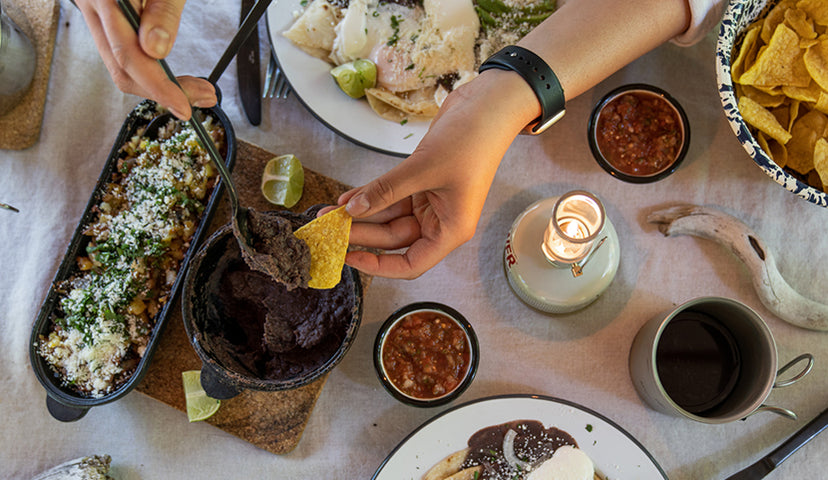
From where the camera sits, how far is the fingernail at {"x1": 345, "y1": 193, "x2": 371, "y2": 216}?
1196mm

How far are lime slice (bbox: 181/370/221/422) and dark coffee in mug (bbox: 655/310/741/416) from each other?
1.18 meters

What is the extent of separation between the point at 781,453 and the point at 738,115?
0.91 m

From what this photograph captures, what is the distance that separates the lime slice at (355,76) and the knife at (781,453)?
145 cm

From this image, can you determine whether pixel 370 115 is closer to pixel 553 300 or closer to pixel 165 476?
pixel 553 300

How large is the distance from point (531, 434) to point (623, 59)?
1.00 meters

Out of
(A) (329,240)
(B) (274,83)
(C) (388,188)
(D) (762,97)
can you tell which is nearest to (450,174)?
(C) (388,188)

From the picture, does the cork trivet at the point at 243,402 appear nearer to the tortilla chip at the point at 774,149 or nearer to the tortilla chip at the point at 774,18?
the tortilla chip at the point at 774,149

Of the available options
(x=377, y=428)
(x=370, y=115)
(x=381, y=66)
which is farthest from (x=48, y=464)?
(x=381, y=66)

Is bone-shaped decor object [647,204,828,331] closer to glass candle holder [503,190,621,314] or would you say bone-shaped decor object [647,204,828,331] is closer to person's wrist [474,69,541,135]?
glass candle holder [503,190,621,314]

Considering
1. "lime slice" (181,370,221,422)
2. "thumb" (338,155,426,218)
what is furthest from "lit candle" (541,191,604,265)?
"lime slice" (181,370,221,422)

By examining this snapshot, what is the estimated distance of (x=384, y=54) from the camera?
1628 mm

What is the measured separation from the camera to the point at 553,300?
1521mm

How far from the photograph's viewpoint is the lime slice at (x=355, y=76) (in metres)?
1.57

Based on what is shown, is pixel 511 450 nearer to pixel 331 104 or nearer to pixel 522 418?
pixel 522 418
